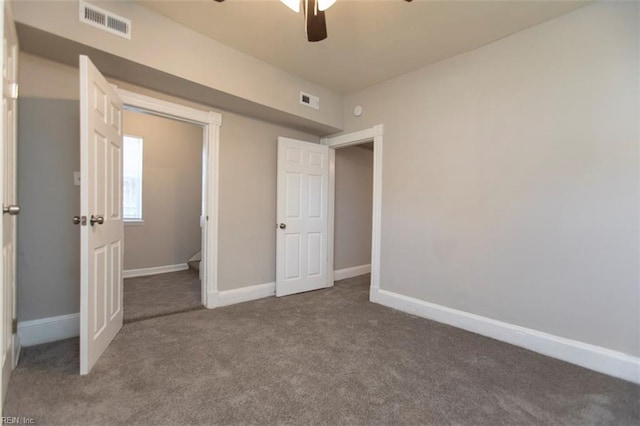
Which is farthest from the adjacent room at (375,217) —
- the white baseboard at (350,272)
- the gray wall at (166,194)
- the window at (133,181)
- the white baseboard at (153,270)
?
the window at (133,181)

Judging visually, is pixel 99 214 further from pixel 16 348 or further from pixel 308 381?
pixel 308 381

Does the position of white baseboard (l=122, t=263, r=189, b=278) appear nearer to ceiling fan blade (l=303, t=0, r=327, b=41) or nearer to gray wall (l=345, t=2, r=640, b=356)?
gray wall (l=345, t=2, r=640, b=356)

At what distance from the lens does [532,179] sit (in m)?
2.41

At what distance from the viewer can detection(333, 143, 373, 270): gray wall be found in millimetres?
4508

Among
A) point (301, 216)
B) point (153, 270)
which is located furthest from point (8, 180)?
point (153, 270)

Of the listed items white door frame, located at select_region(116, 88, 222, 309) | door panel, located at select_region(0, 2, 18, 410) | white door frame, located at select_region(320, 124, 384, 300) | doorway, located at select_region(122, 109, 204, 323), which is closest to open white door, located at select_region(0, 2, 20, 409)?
door panel, located at select_region(0, 2, 18, 410)

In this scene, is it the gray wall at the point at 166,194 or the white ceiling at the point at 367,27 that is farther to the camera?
the gray wall at the point at 166,194

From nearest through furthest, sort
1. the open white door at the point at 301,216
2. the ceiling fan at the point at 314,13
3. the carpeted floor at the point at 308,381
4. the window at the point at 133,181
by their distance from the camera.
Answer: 1. the carpeted floor at the point at 308,381
2. the ceiling fan at the point at 314,13
3. the open white door at the point at 301,216
4. the window at the point at 133,181

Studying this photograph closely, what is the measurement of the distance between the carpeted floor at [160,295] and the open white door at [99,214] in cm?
44

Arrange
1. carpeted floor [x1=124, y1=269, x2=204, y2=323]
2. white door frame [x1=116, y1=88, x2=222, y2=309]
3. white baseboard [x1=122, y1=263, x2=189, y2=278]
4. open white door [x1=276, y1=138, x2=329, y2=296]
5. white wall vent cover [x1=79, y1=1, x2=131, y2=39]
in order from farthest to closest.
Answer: white baseboard [x1=122, y1=263, x2=189, y2=278] < open white door [x1=276, y1=138, x2=329, y2=296] < white door frame [x1=116, y1=88, x2=222, y2=309] < carpeted floor [x1=124, y1=269, x2=204, y2=323] < white wall vent cover [x1=79, y1=1, x2=131, y2=39]

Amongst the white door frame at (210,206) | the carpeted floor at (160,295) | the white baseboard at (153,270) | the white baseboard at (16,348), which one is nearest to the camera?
the white baseboard at (16,348)

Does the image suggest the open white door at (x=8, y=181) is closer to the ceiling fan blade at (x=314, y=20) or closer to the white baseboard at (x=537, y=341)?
the ceiling fan blade at (x=314, y=20)

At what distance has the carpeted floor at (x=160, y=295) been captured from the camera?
298 centimetres

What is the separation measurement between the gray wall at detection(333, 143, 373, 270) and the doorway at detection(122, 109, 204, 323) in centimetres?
216
